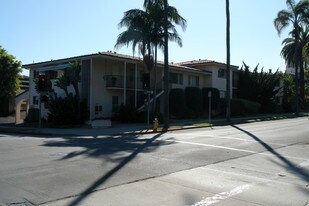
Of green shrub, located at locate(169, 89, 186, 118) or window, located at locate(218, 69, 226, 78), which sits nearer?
green shrub, located at locate(169, 89, 186, 118)

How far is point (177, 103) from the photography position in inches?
1377

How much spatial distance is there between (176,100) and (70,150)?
2265cm

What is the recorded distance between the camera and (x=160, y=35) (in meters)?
29.4

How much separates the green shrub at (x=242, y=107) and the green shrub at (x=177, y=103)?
8183 millimetres

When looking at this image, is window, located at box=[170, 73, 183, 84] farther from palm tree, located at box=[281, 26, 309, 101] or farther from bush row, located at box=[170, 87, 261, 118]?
palm tree, located at box=[281, 26, 309, 101]

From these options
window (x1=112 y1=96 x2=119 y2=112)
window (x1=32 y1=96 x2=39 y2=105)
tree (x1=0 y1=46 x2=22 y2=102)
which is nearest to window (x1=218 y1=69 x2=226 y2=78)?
window (x1=112 y1=96 x2=119 y2=112)

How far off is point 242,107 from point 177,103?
1001 centimetres

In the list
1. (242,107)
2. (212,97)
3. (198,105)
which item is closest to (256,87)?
(242,107)

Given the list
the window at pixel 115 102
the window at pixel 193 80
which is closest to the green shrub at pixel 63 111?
the window at pixel 115 102

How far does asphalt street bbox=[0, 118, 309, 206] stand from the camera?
6.64m

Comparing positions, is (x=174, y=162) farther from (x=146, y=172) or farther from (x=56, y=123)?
(x=56, y=123)

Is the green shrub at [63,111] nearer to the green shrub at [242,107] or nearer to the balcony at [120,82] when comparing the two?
the balcony at [120,82]

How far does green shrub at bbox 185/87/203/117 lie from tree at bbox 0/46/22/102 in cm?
2021

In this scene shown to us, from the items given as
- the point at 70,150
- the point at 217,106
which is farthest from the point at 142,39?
the point at 70,150
